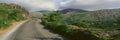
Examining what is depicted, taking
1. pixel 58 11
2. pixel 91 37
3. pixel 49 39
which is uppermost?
pixel 91 37

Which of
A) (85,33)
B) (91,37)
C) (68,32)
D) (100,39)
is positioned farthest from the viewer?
(68,32)

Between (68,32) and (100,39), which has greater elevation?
(100,39)

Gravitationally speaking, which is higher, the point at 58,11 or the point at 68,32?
the point at 68,32

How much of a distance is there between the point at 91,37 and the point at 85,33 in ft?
7.71

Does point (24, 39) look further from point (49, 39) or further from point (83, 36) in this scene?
point (83, 36)

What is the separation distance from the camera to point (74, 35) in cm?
2738

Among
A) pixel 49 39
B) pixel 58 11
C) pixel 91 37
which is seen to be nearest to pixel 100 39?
pixel 91 37

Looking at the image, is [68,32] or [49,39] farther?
[68,32]

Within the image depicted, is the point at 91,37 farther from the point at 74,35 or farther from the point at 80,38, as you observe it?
the point at 74,35

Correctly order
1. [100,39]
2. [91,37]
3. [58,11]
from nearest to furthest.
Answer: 1. [100,39]
2. [91,37]
3. [58,11]

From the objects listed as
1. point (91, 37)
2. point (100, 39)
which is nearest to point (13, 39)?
point (91, 37)

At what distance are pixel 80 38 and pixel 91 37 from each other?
10.5 feet

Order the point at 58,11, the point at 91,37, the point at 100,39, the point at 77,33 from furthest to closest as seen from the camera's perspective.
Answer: the point at 58,11, the point at 77,33, the point at 91,37, the point at 100,39

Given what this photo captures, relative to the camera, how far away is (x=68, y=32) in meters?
30.6
